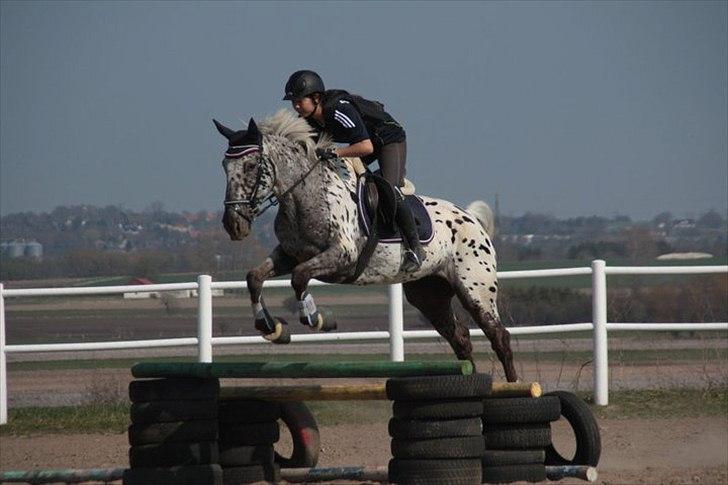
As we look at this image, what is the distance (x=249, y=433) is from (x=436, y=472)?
1.42 meters

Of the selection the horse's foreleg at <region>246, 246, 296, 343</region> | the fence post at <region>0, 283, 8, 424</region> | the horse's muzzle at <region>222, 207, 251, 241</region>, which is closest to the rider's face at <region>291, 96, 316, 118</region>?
the horse's muzzle at <region>222, 207, 251, 241</region>

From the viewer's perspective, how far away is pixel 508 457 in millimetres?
9234

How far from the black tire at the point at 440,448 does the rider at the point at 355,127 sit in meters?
1.41

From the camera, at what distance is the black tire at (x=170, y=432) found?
898cm

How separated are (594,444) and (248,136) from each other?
9.83 ft

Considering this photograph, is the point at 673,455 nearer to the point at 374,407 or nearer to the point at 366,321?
the point at 374,407

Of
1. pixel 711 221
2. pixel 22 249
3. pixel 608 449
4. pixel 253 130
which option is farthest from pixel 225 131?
pixel 711 221

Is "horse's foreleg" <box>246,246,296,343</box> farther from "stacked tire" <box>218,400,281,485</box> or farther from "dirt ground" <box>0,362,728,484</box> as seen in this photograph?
"dirt ground" <box>0,362,728,484</box>

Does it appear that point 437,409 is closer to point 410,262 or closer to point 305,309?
point 305,309

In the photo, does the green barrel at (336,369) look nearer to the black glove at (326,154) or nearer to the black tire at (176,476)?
the black tire at (176,476)

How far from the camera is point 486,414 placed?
9250 mm

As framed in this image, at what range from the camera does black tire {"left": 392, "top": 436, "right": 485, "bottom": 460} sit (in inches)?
344

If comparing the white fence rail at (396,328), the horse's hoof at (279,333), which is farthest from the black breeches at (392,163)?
the white fence rail at (396,328)

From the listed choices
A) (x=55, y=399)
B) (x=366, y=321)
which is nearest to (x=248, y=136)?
(x=55, y=399)
